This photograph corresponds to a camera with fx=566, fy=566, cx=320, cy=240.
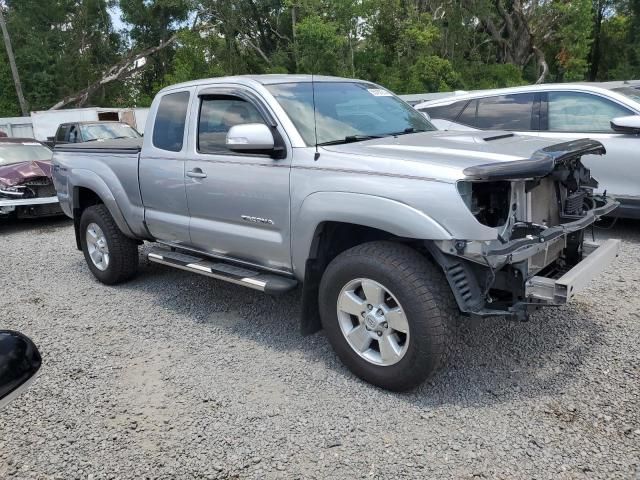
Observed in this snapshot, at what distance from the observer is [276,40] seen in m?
36.1

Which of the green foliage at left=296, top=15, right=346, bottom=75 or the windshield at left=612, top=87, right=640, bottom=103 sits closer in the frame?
the windshield at left=612, top=87, right=640, bottom=103

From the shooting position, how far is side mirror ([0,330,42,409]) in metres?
1.88

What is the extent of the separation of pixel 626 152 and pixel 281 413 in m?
4.97

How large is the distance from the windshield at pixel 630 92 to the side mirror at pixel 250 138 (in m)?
4.83

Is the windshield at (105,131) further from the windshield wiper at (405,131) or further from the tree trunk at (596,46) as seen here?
the tree trunk at (596,46)

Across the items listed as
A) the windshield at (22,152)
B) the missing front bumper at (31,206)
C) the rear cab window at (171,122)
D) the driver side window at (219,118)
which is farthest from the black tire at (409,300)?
the windshield at (22,152)

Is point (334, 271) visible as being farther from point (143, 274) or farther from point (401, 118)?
point (143, 274)

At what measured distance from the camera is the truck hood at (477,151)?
A: 3012mm

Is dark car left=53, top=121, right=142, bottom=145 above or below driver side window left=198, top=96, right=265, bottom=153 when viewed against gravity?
below

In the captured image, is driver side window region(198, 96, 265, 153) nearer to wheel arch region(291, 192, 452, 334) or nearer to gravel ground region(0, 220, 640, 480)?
wheel arch region(291, 192, 452, 334)

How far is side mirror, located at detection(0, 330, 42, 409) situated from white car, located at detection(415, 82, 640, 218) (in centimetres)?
596

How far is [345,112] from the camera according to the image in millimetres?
4234

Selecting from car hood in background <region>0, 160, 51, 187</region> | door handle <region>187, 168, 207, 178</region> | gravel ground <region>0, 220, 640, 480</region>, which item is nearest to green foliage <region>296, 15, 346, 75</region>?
car hood in background <region>0, 160, 51, 187</region>

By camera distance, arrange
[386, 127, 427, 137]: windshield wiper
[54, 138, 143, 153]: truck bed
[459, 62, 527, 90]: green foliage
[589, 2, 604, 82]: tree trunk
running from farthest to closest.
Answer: [589, 2, 604, 82]: tree trunk, [459, 62, 527, 90]: green foliage, [54, 138, 143, 153]: truck bed, [386, 127, 427, 137]: windshield wiper
